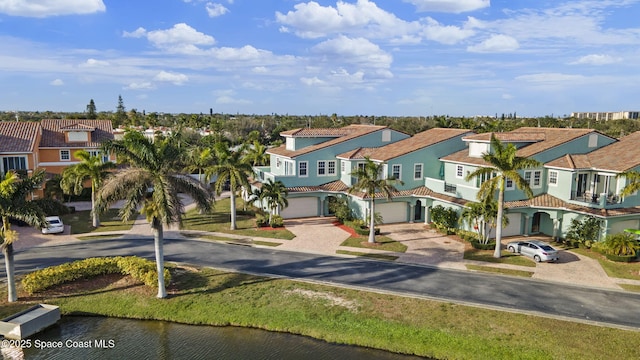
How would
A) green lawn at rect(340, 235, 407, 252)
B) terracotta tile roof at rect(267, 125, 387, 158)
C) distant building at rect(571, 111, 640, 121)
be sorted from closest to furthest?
green lawn at rect(340, 235, 407, 252), terracotta tile roof at rect(267, 125, 387, 158), distant building at rect(571, 111, 640, 121)

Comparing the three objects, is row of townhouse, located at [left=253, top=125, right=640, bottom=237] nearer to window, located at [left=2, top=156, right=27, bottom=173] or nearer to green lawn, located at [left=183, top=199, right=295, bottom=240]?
green lawn, located at [left=183, top=199, right=295, bottom=240]

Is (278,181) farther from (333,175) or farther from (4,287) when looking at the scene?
(4,287)

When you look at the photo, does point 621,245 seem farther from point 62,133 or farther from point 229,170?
point 62,133

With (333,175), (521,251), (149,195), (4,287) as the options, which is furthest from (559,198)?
(4,287)

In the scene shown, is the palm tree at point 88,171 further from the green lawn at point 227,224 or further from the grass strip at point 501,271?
the grass strip at point 501,271

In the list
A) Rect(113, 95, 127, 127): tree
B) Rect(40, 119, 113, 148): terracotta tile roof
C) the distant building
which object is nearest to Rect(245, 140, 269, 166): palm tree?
Rect(40, 119, 113, 148): terracotta tile roof

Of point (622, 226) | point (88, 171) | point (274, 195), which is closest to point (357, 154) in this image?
point (274, 195)
